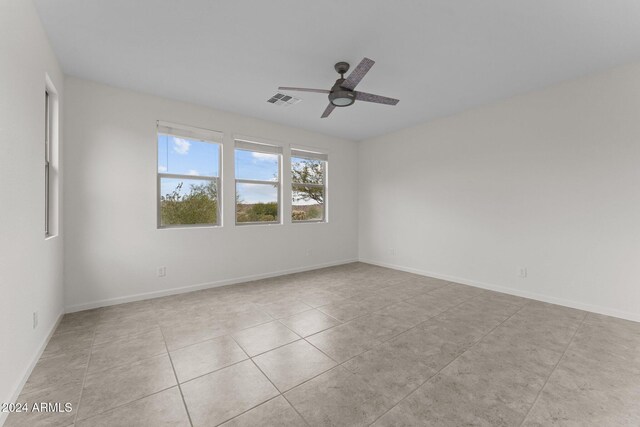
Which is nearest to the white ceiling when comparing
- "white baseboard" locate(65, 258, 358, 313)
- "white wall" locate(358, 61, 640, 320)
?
"white wall" locate(358, 61, 640, 320)

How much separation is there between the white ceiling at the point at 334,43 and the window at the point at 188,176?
0.58 metres

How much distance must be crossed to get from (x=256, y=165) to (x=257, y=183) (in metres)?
0.32

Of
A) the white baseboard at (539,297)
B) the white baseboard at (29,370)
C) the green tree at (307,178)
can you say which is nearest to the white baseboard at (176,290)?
the white baseboard at (29,370)

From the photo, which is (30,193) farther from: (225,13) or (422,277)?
(422,277)

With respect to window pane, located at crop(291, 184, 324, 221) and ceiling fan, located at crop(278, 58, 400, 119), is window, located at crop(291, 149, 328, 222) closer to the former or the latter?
window pane, located at crop(291, 184, 324, 221)

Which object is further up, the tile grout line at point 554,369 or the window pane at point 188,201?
the window pane at point 188,201

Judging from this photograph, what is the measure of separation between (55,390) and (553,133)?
218 inches

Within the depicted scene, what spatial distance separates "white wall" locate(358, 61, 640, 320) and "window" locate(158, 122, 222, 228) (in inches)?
136

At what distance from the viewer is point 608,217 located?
10.00 feet

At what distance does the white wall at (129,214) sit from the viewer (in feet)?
10.3

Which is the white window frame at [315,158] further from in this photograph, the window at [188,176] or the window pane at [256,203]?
the window at [188,176]

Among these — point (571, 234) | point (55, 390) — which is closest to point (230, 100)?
point (55, 390)

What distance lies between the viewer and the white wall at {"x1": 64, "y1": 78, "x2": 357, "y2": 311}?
10.3 feet

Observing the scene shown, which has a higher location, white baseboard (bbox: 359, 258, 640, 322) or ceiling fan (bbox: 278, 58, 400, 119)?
ceiling fan (bbox: 278, 58, 400, 119)
